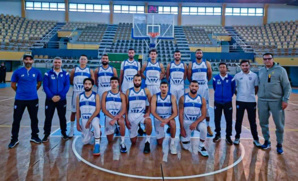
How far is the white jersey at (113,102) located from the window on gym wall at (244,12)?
84.9 feet

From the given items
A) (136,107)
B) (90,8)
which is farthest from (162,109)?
(90,8)

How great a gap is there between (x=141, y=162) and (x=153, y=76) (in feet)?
7.89

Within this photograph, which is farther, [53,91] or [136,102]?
[53,91]

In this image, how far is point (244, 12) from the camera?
88.7 ft

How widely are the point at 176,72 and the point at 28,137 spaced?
363 cm

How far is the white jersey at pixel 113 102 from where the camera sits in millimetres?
4688

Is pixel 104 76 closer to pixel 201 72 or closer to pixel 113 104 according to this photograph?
pixel 113 104

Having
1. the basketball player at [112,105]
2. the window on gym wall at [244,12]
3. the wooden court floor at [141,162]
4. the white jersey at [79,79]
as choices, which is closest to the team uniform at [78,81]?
the white jersey at [79,79]

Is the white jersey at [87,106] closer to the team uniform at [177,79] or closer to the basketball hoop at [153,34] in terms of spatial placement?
the team uniform at [177,79]

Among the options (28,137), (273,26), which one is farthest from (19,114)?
(273,26)

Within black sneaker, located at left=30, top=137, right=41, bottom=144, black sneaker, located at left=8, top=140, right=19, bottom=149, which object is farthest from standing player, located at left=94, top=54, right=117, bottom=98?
black sneaker, located at left=8, top=140, right=19, bottom=149

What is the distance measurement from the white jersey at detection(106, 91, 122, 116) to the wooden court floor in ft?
2.29

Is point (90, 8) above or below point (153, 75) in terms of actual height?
above

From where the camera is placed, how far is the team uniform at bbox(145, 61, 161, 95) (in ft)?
18.7
